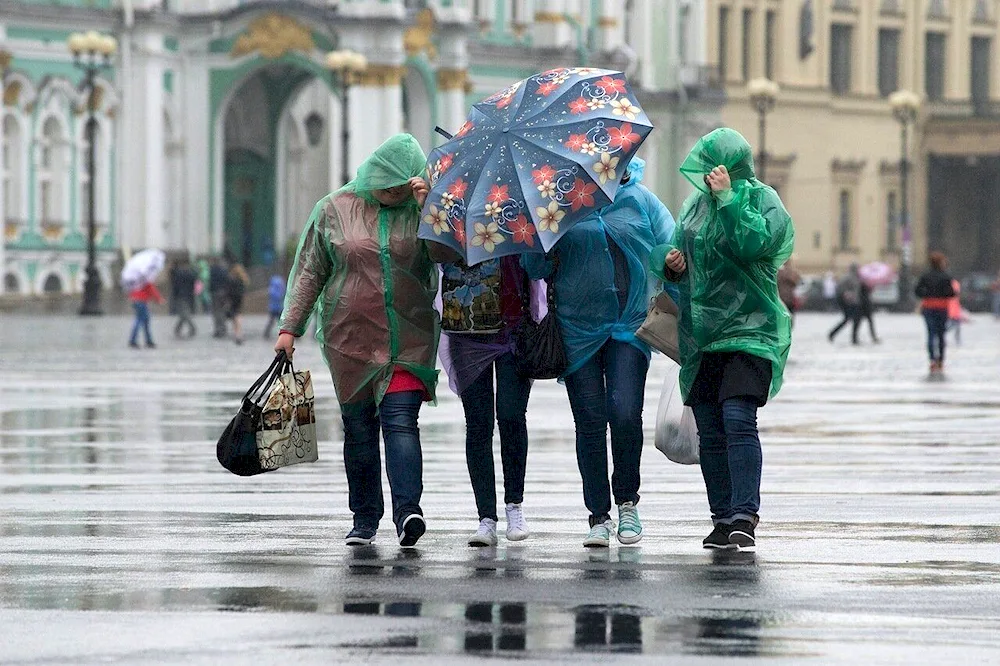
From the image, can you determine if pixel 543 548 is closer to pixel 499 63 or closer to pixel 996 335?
pixel 996 335

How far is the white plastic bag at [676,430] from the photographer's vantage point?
474 inches

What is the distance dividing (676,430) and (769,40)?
81.3 metres

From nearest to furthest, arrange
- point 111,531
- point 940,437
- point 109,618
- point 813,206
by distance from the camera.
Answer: point 109,618 < point 111,531 < point 940,437 < point 813,206

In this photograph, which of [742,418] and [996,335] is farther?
[996,335]

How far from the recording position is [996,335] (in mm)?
52094

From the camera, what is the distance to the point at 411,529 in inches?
450

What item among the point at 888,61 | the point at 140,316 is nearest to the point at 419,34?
the point at 140,316

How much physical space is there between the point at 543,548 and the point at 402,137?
76.2 inches

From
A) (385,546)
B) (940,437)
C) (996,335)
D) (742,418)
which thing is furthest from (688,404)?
(996,335)

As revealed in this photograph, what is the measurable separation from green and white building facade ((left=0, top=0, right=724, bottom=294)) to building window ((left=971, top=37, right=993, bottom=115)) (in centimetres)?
3545

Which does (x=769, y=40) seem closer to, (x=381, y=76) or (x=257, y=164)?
(x=257, y=164)

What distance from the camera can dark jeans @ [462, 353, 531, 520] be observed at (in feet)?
38.4

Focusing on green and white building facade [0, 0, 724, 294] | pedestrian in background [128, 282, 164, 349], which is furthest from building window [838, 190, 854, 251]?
pedestrian in background [128, 282, 164, 349]

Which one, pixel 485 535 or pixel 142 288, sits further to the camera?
pixel 142 288
